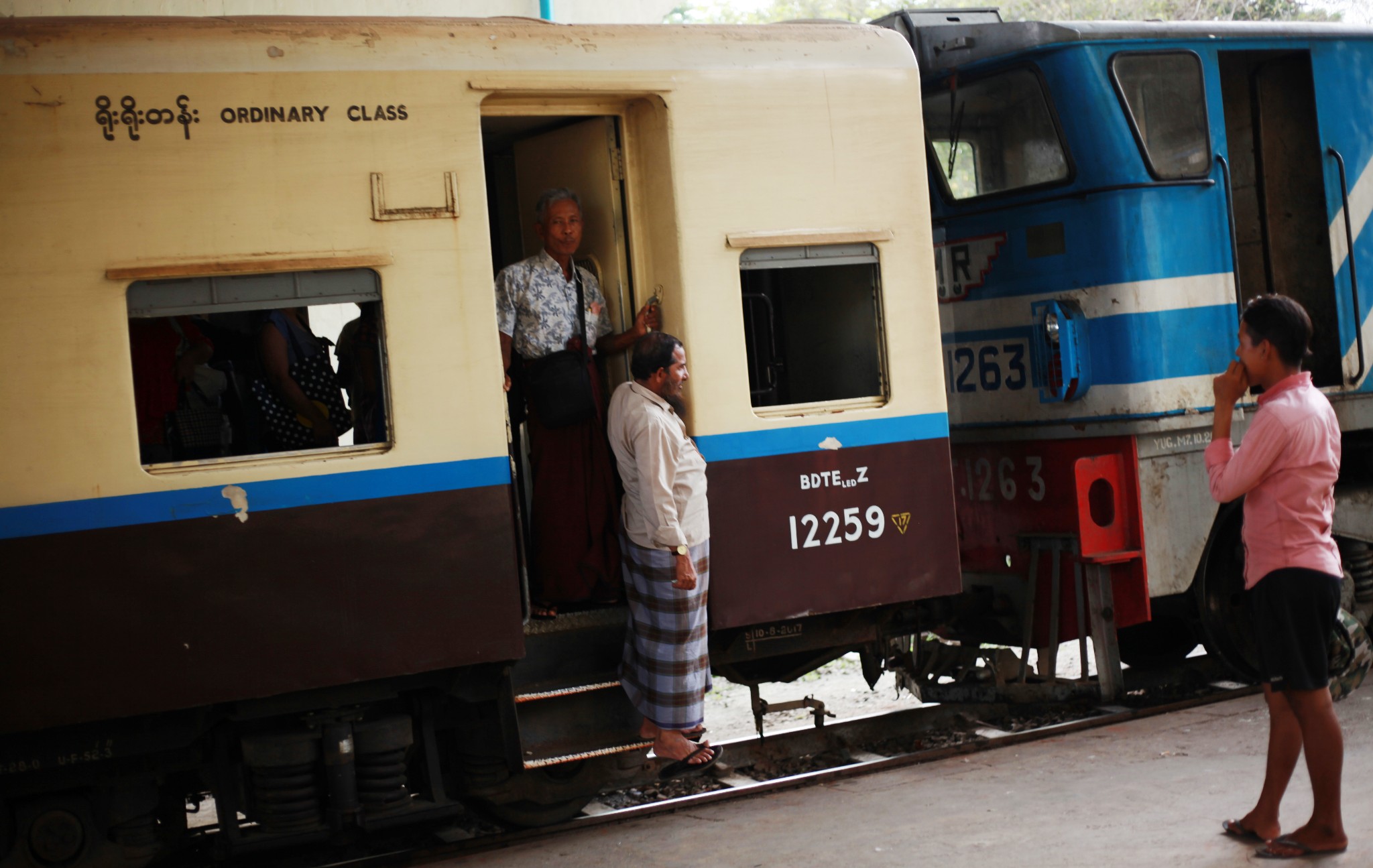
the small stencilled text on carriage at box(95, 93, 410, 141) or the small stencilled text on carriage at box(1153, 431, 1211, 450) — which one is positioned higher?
the small stencilled text on carriage at box(95, 93, 410, 141)

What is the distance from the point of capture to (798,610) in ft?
17.8

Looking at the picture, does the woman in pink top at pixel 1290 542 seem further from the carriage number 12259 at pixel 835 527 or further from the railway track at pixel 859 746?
the railway track at pixel 859 746

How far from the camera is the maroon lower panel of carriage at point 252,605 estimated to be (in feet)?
14.0

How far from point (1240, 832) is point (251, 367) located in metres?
3.87

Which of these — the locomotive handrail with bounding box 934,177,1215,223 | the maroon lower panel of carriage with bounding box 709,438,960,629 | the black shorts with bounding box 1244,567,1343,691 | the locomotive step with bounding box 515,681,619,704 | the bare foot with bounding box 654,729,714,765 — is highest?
the locomotive handrail with bounding box 934,177,1215,223

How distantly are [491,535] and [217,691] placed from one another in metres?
1.08

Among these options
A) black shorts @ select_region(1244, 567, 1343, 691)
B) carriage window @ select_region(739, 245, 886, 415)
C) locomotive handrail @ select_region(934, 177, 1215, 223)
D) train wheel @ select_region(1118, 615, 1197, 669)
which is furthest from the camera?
train wheel @ select_region(1118, 615, 1197, 669)

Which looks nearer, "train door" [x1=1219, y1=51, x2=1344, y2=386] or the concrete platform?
the concrete platform

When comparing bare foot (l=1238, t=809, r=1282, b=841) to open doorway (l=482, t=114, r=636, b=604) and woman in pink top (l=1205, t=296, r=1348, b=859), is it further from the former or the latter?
open doorway (l=482, t=114, r=636, b=604)

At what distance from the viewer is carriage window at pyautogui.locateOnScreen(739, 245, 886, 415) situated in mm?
5539

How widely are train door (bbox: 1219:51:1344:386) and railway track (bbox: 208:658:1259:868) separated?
198 centimetres

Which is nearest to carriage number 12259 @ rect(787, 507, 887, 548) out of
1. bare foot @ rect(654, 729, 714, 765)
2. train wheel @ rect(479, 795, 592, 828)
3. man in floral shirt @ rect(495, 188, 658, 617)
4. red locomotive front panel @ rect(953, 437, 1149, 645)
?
man in floral shirt @ rect(495, 188, 658, 617)

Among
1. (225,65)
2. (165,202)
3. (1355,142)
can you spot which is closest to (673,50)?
(225,65)

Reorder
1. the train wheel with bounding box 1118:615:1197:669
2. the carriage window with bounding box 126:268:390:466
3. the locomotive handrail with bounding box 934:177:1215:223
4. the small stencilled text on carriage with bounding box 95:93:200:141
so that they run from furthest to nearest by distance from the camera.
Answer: the train wheel with bounding box 1118:615:1197:669 < the locomotive handrail with bounding box 934:177:1215:223 < the carriage window with bounding box 126:268:390:466 < the small stencilled text on carriage with bounding box 95:93:200:141
